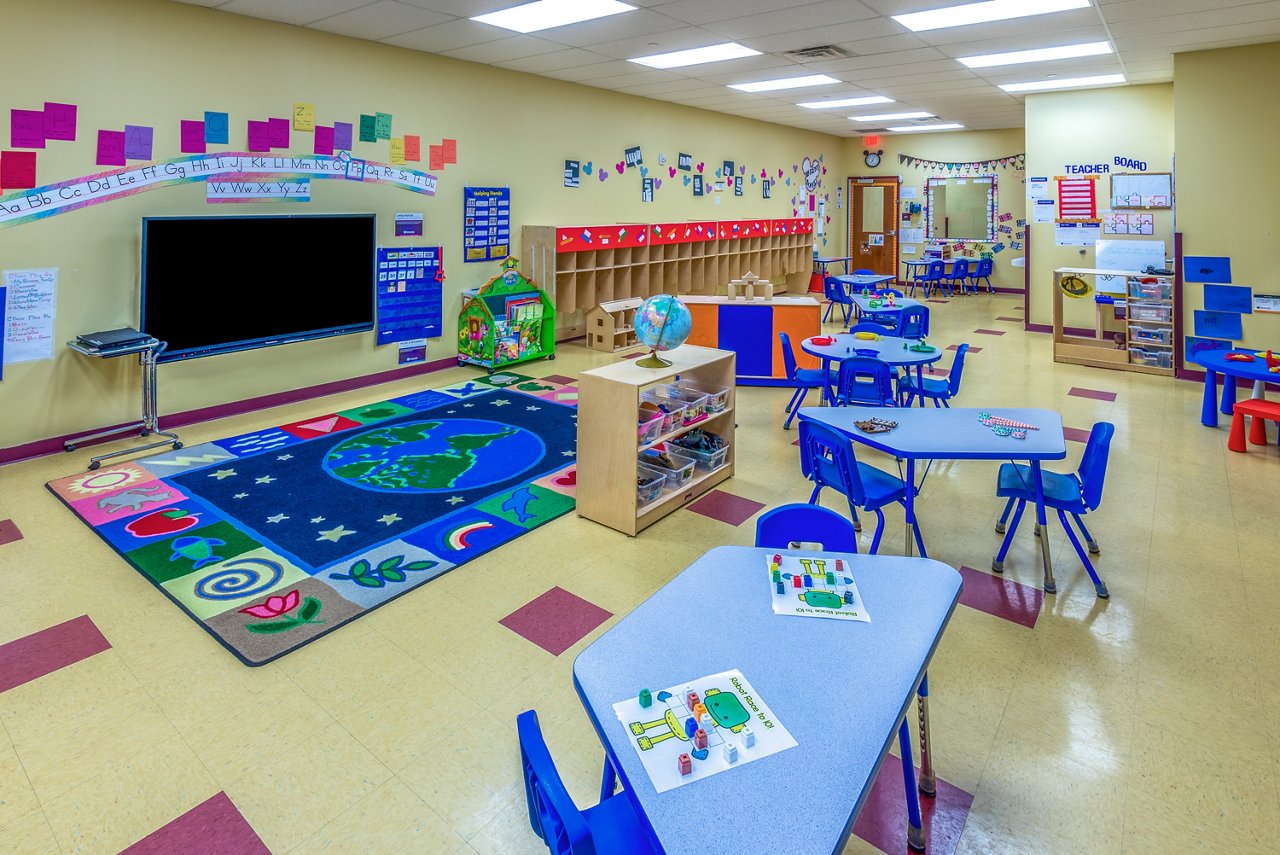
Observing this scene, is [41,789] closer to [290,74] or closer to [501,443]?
[501,443]

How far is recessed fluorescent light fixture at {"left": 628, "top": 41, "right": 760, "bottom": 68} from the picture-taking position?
654 centimetres

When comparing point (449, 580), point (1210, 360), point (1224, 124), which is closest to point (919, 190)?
point (1224, 124)

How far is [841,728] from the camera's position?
142cm

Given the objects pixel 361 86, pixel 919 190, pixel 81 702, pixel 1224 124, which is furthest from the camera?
pixel 919 190

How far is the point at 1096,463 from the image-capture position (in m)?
3.18

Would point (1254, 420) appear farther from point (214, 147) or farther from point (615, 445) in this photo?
point (214, 147)

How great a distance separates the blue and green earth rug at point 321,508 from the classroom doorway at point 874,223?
37.1ft

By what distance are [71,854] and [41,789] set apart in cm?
35

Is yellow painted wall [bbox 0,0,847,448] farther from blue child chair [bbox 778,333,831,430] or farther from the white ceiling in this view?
blue child chair [bbox 778,333,831,430]

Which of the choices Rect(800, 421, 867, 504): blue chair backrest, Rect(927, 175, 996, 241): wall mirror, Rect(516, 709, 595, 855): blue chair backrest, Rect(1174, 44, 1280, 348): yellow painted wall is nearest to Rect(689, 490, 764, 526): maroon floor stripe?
Rect(800, 421, 867, 504): blue chair backrest

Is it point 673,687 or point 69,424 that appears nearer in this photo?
point 673,687

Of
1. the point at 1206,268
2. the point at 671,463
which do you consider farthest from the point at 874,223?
the point at 671,463

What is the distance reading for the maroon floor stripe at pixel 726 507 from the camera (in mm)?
4125

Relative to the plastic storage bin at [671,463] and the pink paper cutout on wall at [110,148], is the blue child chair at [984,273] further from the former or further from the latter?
the pink paper cutout on wall at [110,148]
